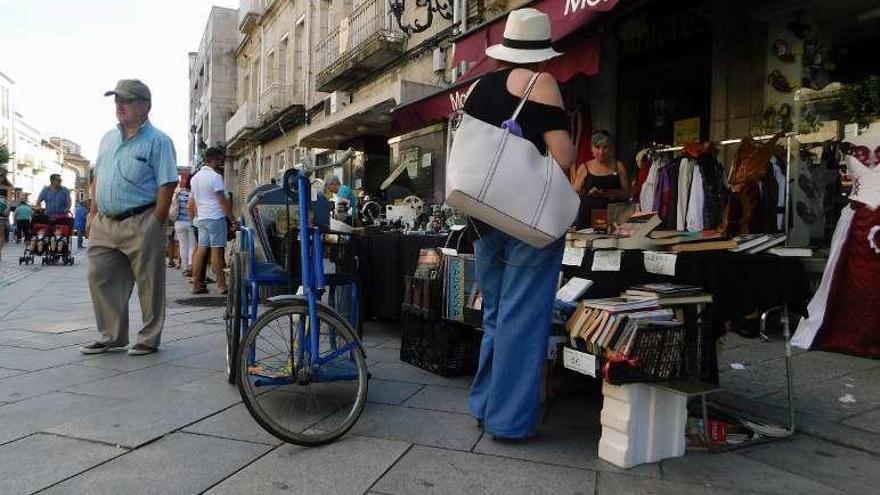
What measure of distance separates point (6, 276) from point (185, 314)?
19.9ft

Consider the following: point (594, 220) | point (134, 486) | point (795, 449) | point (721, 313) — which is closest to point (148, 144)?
point (134, 486)

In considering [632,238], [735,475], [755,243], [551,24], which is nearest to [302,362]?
[632,238]

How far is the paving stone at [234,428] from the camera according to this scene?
2.90 meters

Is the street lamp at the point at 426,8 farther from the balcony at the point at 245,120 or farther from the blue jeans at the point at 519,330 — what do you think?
the balcony at the point at 245,120

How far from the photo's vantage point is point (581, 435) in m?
2.99

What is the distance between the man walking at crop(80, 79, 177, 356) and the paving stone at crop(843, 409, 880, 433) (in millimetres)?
4393

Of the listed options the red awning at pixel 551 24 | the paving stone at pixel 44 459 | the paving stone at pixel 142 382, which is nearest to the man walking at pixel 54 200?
the red awning at pixel 551 24

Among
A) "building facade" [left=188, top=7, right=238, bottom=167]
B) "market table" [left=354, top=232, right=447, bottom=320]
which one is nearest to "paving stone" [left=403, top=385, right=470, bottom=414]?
"market table" [left=354, top=232, right=447, bottom=320]

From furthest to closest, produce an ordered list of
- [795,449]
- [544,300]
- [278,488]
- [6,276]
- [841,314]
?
[6,276]
[841,314]
[795,449]
[544,300]
[278,488]

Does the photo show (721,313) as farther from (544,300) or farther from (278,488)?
(278,488)

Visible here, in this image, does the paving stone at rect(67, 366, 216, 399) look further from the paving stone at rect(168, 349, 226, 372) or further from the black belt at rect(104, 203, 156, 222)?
the black belt at rect(104, 203, 156, 222)

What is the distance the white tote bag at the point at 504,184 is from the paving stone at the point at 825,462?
4.65ft

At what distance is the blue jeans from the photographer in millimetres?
2721

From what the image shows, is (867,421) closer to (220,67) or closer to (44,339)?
(44,339)
